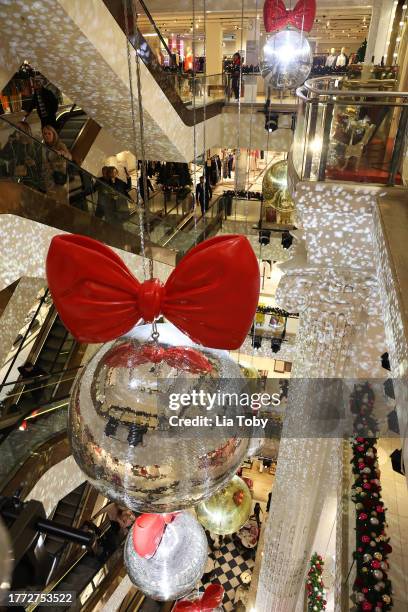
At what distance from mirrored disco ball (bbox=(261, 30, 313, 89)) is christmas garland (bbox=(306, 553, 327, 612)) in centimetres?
616

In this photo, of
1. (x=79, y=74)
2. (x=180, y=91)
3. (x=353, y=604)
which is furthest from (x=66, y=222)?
(x=353, y=604)

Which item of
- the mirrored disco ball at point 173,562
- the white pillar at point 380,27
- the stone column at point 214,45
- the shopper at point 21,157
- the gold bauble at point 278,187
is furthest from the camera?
the stone column at point 214,45

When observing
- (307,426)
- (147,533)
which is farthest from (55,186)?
(307,426)

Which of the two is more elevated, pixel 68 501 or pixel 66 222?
pixel 66 222

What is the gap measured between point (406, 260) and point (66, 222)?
3553 millimetres

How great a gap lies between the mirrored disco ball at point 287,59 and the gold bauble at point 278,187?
1.37 m

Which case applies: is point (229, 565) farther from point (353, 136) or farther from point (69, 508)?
point (353, 136)

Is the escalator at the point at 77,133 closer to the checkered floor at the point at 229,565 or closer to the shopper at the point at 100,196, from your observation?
the shopper at the point at 100,196

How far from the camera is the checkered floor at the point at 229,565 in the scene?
28.8 feet

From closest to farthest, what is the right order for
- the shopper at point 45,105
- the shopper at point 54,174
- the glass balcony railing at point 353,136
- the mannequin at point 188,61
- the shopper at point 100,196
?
1. the glass balcony railing at point 353,136
2. the shopper at point 54,174
3. the shopper at point 100,196
4. the shopper at point 45,105
5. the mannequin at point 188,61

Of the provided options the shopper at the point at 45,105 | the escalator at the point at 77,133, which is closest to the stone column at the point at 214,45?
the escalator at the point at 77,133

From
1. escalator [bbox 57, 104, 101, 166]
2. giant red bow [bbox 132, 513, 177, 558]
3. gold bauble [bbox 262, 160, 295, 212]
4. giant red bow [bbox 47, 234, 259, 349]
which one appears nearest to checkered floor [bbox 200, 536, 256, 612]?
giant red bow [bbox 132, 513, 177, 558]

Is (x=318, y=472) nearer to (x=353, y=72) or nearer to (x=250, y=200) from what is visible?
(x=353, y=72)

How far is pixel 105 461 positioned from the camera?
1.29 m
